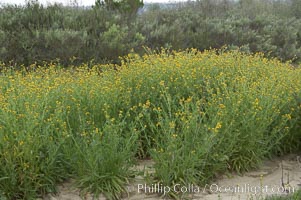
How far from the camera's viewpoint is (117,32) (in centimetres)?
919

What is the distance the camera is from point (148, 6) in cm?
1452

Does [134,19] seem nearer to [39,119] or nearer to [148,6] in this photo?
[148,6]

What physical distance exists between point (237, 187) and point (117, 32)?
556 cm

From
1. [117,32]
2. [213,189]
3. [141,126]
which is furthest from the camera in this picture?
[117,32]

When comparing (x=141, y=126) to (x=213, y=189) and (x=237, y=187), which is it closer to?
(x=213, y=189)

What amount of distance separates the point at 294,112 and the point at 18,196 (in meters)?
3.04

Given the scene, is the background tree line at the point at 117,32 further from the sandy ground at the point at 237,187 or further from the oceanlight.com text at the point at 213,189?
the oceanlight.com text at the point at 213,189

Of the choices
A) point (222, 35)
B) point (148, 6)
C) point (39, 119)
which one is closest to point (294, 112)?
point (39, 119)

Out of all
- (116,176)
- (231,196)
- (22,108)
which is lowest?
(231,196)

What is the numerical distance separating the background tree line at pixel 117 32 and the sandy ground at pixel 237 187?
3.36 metres

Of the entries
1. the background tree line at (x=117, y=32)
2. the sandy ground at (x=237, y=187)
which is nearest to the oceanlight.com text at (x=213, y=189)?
the sandy ground at (x=237, y=187)

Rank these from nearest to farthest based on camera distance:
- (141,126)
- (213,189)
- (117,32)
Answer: (213,189), (141,126), (117,32)

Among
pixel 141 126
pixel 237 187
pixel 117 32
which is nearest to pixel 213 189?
pixel 237 187

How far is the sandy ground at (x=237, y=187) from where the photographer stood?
4.00m
